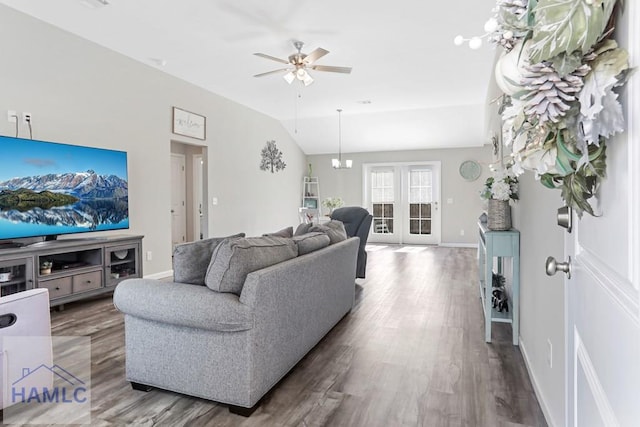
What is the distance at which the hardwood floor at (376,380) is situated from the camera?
189cm

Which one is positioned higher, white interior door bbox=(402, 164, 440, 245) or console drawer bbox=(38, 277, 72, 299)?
white interior door bbox=(402, 164, 440, 245)

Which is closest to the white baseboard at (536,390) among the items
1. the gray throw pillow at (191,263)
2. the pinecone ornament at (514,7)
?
the pinecone ornament at (514,7)

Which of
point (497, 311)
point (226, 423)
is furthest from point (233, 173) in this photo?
point (226, 423)

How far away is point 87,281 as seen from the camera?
392 centimetres

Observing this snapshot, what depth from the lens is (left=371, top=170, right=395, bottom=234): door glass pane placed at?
31.8 feet

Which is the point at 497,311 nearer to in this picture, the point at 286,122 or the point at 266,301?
the point at 266,301

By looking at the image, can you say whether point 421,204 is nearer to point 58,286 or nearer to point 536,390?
point 536,390

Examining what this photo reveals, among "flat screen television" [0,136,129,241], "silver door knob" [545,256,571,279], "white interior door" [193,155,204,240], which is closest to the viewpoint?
"silver door knob" [545,256,571,279]

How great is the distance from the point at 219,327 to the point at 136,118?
4.06 meters

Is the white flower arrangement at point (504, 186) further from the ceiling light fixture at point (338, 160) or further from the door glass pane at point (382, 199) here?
the door glass pane at point (382, 199)

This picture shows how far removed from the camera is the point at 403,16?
3674 millimetres

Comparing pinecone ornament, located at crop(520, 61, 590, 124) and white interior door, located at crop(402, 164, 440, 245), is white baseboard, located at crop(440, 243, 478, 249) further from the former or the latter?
pinecone ornament, located at crop(520, 61, 590, 124)

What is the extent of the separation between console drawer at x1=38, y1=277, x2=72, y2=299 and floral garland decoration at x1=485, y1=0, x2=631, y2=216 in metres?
4.15

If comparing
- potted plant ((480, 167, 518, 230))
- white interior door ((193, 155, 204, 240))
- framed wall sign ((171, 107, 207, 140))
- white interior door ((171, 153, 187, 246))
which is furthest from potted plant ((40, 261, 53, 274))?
potted plant ((480, 167, 518, 230))
